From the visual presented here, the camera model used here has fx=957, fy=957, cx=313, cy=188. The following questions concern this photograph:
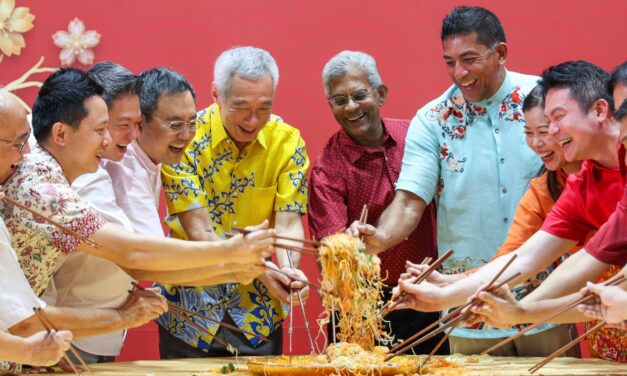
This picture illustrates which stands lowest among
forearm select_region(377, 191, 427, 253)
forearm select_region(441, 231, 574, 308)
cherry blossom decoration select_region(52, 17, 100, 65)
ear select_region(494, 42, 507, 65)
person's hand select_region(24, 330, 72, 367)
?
person's hand select_region(24, 330, 72, 367)

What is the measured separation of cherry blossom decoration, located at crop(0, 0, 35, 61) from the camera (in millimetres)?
4770

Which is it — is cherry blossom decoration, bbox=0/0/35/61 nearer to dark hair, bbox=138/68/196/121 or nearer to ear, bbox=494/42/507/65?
dark hair, bbox=138/68/196/121

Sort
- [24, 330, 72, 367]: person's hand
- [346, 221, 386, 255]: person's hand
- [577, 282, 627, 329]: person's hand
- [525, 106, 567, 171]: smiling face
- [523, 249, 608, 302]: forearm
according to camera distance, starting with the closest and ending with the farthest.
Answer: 1. [24, 330, 72, 367]: person's hand
2. [577, 282, 627, 329]: person's hand
3. [523, 249, 608, 302]: forearm
4. [525, 106, 567, 171]: smiling face
5. [346, 221, 386, 255]: person's hand

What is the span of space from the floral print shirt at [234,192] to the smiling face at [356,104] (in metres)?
0.22

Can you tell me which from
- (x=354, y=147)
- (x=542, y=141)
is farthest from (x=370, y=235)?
(x=542, y=141)

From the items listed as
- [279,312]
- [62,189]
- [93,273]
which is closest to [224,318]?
[279,312]

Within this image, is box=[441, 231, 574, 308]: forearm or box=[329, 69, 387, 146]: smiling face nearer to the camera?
box=[441, 231, 574, 308]: forearm

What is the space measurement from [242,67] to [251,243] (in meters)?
1.04

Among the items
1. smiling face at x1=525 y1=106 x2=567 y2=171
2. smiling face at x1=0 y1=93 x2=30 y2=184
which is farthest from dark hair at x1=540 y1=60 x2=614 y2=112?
smiling face at x1=0 y1=93 x2=30 y2=184

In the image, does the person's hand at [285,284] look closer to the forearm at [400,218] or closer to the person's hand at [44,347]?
the forearm at [400,218]

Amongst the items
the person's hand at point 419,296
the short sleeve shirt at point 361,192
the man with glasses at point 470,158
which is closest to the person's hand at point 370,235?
the man with glasses at point 470,158

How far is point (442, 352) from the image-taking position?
396 centimetres

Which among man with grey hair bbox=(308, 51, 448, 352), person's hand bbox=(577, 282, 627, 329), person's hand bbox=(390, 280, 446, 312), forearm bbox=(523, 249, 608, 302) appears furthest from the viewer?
man with grey hair bbox=(308, 51, 448, 352)

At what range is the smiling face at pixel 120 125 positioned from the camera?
344 cm
